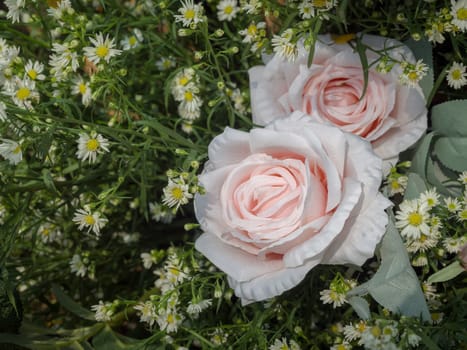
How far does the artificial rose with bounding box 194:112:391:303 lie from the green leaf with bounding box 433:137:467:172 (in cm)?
14

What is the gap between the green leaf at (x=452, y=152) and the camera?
0.64m

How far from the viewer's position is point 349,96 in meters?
0.66

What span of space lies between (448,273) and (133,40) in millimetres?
485

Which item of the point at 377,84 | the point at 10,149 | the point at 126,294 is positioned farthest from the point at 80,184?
the point at 377,84

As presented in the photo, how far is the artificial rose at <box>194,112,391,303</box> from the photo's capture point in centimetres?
54

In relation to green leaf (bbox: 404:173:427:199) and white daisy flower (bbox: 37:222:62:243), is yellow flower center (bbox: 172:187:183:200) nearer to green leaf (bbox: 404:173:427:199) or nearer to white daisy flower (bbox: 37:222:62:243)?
green leaf (bbox: 404:173:427:199)

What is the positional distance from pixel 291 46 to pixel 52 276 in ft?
1.76

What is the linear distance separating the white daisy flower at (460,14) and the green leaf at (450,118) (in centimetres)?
8

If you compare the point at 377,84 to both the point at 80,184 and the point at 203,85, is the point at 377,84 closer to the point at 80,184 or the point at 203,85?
the point at 203,85

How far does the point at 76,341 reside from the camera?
760mm

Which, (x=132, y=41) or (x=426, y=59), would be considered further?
(x=132, y=41)

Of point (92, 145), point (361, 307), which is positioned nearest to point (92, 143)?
point (92, 145)

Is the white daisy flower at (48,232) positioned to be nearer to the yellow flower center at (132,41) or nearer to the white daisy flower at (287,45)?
the yellow flower center at (132,41)

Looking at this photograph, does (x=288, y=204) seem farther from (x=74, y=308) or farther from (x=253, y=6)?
(x=74, y=308)
